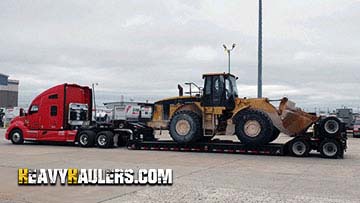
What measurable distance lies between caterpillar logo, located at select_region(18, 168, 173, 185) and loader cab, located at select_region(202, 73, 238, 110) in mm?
7068

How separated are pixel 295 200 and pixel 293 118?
9801 millimetres

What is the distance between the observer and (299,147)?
674 inches

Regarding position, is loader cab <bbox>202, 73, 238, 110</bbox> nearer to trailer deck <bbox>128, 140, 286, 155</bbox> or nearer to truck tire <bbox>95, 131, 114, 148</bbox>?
trailer deck <bbox>128, 140, 286, 155</bbox>

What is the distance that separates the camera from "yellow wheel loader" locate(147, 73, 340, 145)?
57.1 feet

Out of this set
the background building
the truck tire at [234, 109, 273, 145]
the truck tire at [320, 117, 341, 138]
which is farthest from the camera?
the background building

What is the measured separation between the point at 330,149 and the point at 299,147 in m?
1.16

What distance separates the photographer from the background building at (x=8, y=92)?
92812 millimetres

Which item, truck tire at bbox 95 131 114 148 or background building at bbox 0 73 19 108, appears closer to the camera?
truck tire at bbox 95 131 114 148

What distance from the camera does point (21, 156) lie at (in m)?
16.1

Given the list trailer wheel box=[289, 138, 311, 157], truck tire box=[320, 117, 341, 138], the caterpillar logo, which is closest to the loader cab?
trailer wheel box=[289, 138, 311, 157]

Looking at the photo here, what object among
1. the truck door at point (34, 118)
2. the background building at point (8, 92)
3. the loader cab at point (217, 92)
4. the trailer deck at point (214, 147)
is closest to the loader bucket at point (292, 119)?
the trailer deck at point (214, 147)

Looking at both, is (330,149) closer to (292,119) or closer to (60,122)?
(292,119)

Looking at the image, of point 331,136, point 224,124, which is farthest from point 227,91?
point 331,136

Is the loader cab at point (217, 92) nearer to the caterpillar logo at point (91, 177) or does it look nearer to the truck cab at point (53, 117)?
the caterpillar logo at point (91, 177)
